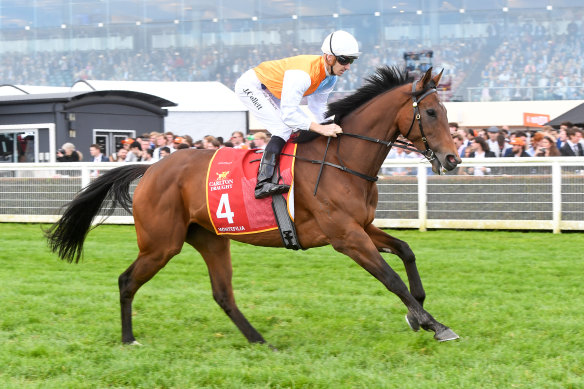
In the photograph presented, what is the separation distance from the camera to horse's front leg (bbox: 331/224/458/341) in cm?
429

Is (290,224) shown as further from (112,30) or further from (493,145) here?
(112,30)

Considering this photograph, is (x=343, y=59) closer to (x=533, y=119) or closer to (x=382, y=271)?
(x=382, y=271)

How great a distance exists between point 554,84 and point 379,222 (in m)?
12.9

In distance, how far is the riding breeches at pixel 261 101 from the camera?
16.4 feet

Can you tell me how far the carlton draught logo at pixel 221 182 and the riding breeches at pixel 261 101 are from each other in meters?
0.43

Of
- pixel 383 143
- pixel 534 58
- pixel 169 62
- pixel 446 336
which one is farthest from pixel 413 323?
pixel 169 62

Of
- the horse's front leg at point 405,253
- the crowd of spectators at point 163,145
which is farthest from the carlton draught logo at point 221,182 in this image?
the crowd of spectators at point 163,145

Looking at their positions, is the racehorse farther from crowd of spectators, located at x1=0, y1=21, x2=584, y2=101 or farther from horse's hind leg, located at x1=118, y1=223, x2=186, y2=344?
crowd of spectators, located at x1=0, y1=21, x2=584, y2=101

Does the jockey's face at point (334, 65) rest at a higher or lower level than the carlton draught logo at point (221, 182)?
higher

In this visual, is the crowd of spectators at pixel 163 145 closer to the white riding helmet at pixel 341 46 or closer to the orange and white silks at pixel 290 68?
the orange and white silks at pixel 290 68

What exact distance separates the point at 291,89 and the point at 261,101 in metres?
0.48

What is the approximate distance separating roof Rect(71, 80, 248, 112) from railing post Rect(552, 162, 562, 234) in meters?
10.9

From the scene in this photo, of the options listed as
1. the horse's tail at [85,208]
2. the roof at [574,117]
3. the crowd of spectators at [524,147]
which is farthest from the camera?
the roof at [574,117]

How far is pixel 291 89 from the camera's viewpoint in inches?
180
